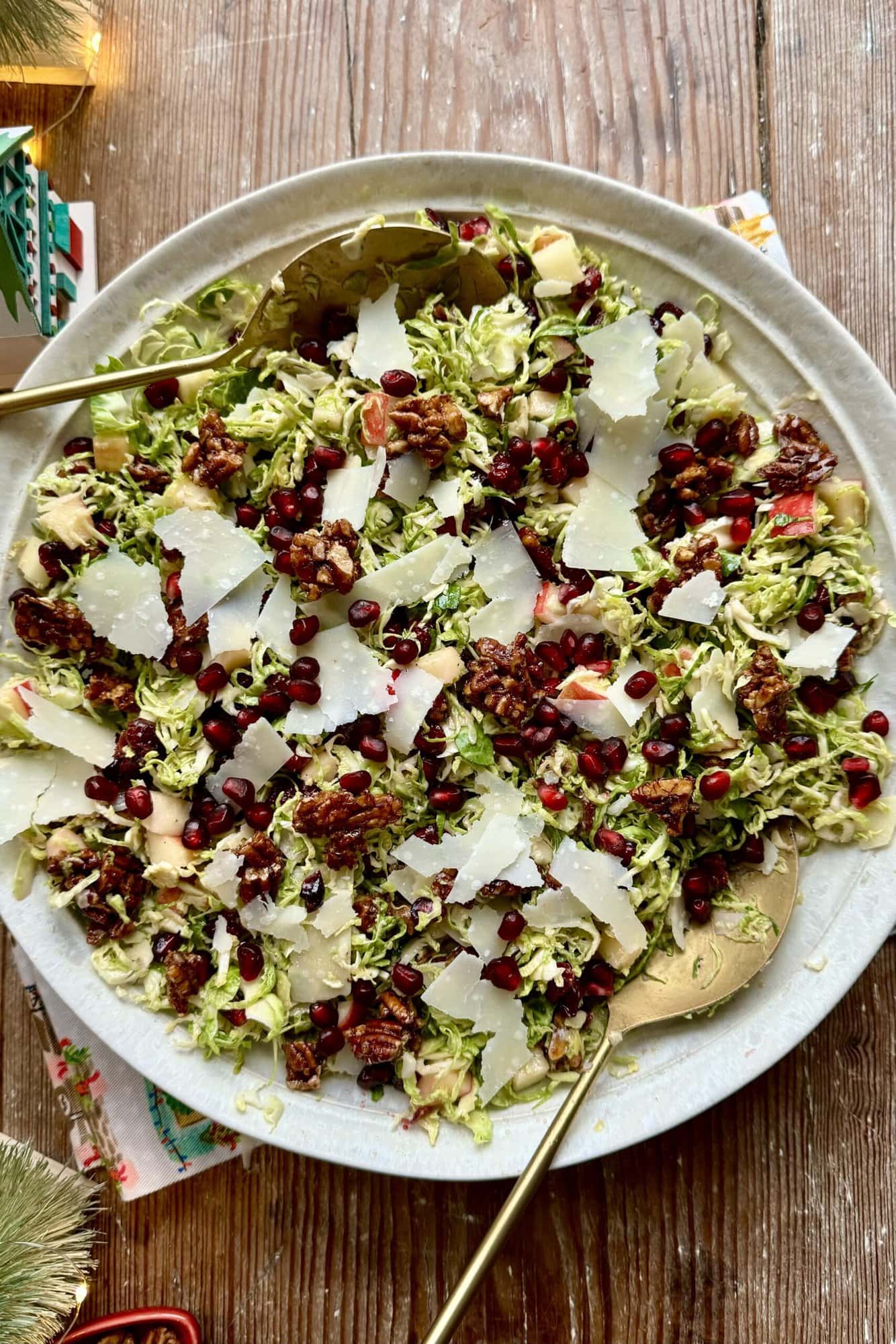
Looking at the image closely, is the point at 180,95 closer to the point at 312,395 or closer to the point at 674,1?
the point at 312,395

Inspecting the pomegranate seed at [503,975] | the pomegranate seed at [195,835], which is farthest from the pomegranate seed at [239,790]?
the pomegranate seed at [503,975]

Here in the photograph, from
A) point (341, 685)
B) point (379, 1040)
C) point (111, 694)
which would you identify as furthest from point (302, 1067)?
point (111, 694)

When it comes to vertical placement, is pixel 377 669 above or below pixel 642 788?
above

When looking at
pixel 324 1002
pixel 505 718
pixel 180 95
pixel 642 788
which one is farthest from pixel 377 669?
pixel 180 95

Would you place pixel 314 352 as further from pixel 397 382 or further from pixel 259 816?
pixel 259 816

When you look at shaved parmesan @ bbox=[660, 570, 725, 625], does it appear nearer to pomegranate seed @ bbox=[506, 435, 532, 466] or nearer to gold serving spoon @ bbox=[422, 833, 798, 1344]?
pomegranate seed @ bbox=[506, 435, 532, 466]

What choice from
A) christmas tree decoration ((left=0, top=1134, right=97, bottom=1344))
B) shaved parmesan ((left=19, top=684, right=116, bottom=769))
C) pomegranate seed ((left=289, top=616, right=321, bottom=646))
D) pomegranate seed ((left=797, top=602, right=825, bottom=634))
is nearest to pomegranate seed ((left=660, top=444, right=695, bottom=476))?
pomegranate seed ((left=797, top=602, right=825, bottom=634))

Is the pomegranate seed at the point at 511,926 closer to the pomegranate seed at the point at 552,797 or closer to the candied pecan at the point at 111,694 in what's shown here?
the pomegranate seed at the point at 552,797
